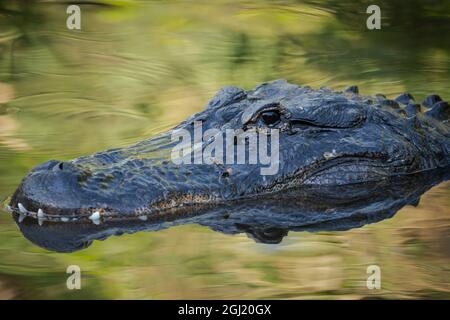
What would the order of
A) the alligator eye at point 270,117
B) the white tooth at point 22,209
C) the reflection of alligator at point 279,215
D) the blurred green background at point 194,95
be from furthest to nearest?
the alligator eye at point 270,117, the white tooth at point 22,209, the reflection of alligator at point 279,215, the blurred green background at point 194,95

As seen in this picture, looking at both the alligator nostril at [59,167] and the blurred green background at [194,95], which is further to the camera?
the alligator nostril at [59,167]

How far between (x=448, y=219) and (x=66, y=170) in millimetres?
2429

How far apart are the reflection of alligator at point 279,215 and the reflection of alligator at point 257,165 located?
63mm

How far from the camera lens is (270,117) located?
619 cm

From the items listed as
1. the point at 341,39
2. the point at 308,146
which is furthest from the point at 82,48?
the point at 308,146

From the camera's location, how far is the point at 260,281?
16.0 ft

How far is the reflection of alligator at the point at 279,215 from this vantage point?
17.6 feet

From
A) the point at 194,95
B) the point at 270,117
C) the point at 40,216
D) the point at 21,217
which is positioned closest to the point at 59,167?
the point at 40,216

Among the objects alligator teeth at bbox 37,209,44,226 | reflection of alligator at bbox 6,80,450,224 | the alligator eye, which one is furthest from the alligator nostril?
the alligator eye

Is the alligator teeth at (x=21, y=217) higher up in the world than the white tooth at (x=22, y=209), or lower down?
lower down

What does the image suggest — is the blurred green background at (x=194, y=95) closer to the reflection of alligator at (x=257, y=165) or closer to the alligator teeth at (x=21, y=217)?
the alligator teeth at (x=21, y=217)

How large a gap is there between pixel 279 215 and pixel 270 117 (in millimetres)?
768

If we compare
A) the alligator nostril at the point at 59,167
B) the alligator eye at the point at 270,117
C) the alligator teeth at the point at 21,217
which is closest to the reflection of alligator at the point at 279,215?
the alligator teeth at the point at 21,217
